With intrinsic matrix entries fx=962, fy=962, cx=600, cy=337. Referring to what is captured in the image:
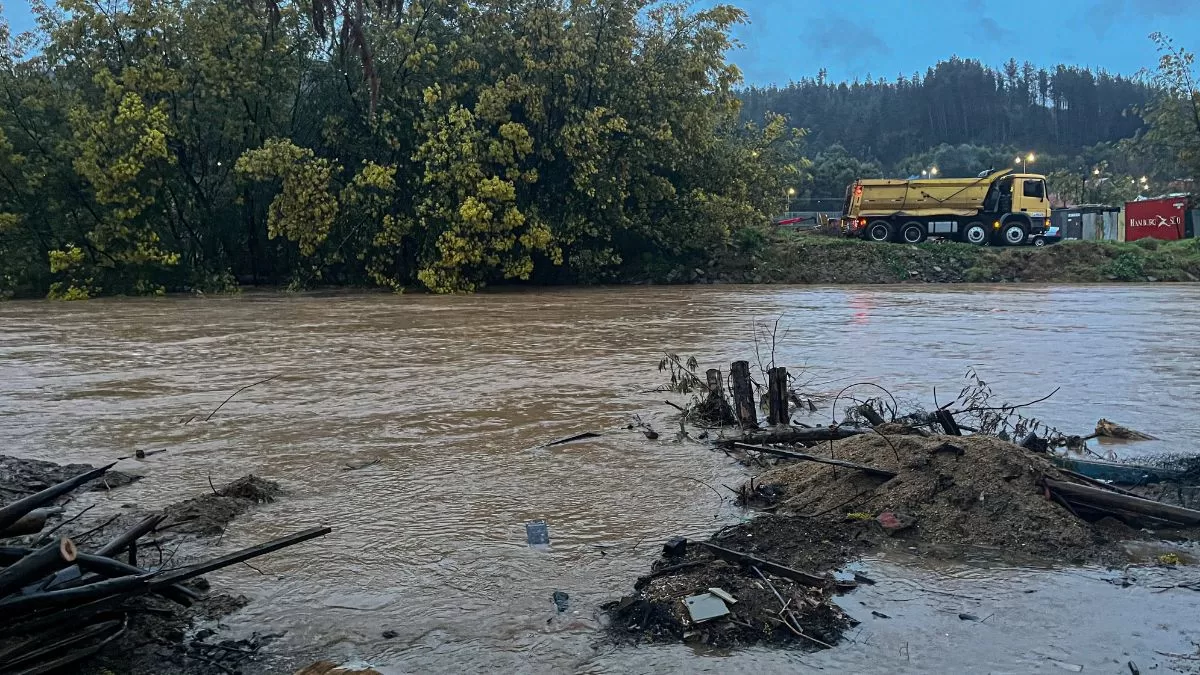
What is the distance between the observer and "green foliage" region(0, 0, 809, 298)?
24906 mm

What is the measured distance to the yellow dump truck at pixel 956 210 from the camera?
33125mm

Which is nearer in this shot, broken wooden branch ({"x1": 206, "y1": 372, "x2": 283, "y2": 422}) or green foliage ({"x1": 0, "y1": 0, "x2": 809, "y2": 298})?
broken wooden branch ({"x1": 206, "y1": 372, "x2": 283, "y2": 422})

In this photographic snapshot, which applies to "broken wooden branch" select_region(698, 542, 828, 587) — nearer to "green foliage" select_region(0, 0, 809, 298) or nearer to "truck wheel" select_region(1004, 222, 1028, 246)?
"green foliage" select_region(0, 0, 809, 298)

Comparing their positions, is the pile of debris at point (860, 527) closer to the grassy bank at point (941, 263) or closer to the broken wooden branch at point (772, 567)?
the broken wooden branch at point (772, 567)

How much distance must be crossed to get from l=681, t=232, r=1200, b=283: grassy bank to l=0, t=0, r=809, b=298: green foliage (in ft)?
5.76

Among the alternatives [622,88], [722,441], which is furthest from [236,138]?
[722,441]

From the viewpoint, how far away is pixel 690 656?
3178 millimetres

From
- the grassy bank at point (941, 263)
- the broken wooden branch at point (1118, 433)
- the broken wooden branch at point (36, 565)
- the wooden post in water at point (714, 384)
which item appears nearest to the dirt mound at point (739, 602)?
the broken wooden branch at point (36, 565)

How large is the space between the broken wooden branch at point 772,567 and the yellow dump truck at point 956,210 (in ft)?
102

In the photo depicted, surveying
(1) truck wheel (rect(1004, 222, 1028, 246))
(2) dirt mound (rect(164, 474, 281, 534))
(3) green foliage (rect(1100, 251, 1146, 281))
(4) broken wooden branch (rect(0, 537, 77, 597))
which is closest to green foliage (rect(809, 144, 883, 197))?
(1) truck wheel (rect(1004, 222, 1028, 246))

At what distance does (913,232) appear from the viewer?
33500mm

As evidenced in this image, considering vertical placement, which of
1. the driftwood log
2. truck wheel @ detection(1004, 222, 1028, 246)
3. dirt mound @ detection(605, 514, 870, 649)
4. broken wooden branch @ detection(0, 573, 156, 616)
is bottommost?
dirt mound @ detection(605, 514, 870, 649)

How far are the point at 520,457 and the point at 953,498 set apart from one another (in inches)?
105

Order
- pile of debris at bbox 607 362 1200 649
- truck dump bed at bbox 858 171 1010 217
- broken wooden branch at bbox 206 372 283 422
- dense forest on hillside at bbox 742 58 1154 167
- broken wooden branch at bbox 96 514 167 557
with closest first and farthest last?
broken wooden branch at bbox 96 514 167 557, pile of debris at bbox 607 362 1200 649, broken wooden branch at bbox 206 372 283 422, truck dump bed at bbox 858 171 1010 217, dense forest on hillside at bbox 742 58 1154 167
